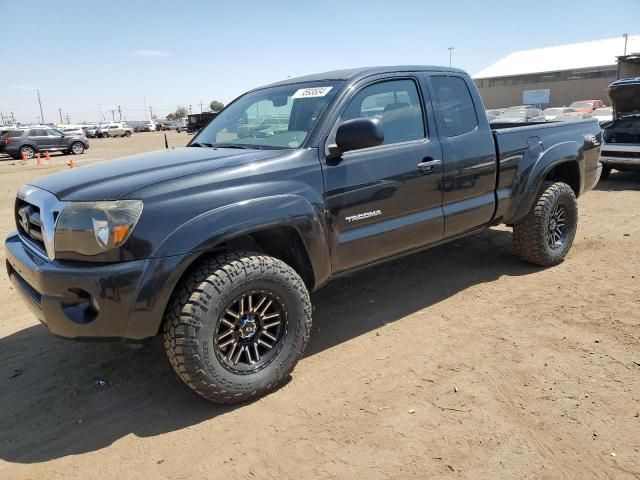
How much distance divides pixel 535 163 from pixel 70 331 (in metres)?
3.99

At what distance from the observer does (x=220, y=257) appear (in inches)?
110

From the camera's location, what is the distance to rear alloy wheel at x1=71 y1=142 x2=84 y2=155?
26.1 m

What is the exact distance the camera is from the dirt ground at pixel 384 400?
2.38m

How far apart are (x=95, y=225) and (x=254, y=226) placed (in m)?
0.82

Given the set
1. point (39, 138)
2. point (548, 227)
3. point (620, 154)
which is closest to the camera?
point (548, 227)

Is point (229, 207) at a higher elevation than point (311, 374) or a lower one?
higher

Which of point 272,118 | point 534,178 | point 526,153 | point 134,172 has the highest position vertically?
point 272,118

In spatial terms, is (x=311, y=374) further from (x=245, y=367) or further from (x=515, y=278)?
(x=515, y=278)

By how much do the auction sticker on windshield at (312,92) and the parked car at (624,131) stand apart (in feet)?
27.2

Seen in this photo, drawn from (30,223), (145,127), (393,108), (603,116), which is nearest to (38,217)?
(30,223)

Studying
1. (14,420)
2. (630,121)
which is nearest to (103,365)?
(14,420)

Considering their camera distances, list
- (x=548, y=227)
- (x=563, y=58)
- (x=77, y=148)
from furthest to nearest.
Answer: (x=563, y=58), (x=77, y=148), (x=548, y=227)

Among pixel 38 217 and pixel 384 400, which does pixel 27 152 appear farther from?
pixel 384 400

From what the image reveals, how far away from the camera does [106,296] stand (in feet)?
8.05
